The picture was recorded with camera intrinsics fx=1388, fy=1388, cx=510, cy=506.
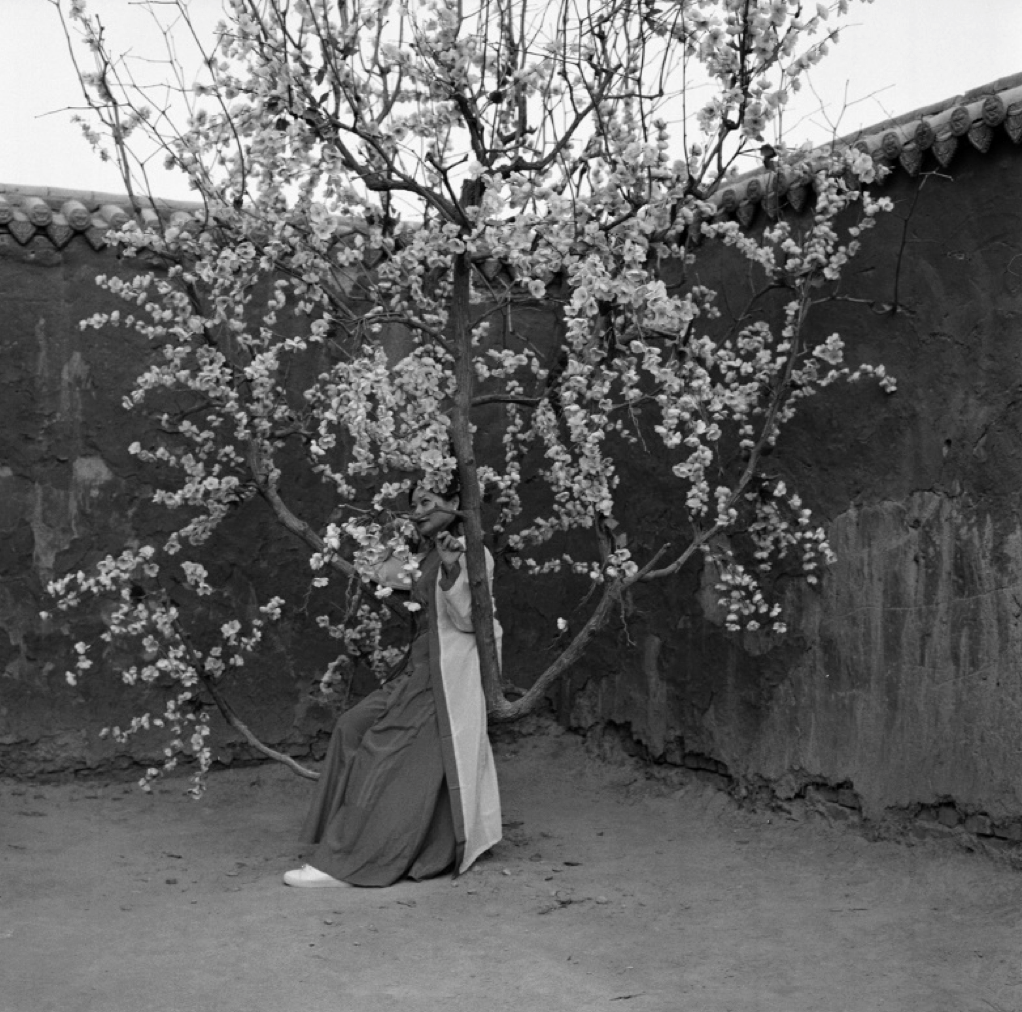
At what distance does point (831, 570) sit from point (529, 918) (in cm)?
160

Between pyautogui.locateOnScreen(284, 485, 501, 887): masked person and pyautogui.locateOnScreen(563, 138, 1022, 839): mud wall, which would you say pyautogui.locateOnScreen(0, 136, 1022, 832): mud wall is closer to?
pyautogui.locateOnScreen(563, 138, 1022, 839): mud wall

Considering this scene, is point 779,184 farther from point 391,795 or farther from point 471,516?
point 391,795

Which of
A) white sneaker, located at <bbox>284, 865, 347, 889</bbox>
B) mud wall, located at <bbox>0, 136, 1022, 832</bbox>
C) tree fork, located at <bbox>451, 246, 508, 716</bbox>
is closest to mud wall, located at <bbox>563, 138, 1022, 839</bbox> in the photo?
mud wall, located at <bbox>0, 136, 1022, 832</bbox>

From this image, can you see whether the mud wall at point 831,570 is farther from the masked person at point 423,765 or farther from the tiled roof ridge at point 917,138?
the masked person at point 423,765

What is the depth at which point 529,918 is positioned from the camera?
167 inches

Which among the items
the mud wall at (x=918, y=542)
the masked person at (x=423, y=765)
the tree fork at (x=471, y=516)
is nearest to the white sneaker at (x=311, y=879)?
the masked person at (x=423, y=765)

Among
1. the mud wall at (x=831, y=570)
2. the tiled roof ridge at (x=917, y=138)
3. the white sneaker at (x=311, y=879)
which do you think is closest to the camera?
the tiled roof ridge at (x=917, y=138)

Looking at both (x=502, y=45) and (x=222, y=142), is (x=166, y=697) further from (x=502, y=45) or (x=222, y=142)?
(x=502, y=45)

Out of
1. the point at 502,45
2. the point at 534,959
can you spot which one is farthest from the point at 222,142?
the point at 534,959

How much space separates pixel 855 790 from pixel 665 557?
1.34 m

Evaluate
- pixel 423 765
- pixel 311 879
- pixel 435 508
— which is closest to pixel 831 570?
pixel 435 508

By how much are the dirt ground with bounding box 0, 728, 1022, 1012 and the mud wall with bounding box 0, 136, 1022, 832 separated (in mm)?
273

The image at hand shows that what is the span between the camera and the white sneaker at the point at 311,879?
4.56m

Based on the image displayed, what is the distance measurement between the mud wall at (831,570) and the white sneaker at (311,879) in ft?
4.55
